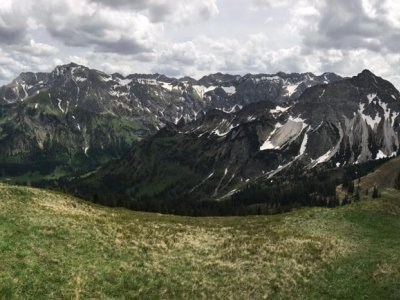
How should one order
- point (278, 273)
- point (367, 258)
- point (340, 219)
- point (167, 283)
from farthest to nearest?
point (340, 219)
point (367, 258)
point (278, 273)
point (167, 283)

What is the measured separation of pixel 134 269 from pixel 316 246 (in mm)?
21080

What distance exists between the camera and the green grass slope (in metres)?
36.0

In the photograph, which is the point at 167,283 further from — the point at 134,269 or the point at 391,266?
the point at 391,266

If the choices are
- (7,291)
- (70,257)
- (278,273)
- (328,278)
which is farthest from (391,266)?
(7,291)

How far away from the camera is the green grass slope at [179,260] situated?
36.0m

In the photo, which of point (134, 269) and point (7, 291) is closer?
point (7, 291)

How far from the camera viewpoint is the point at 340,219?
65.5m

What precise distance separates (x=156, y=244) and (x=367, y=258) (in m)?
21.7

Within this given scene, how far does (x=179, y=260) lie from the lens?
44188 millimetres

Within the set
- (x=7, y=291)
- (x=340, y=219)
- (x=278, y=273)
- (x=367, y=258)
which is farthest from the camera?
(x=340, y=219)

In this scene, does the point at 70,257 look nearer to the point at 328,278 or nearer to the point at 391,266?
the point at 328,278

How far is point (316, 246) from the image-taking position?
5053cm

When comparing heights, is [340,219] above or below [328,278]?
above

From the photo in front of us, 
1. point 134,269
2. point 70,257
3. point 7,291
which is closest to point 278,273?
point 134,269
